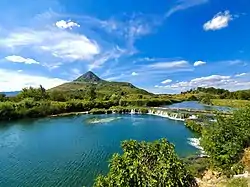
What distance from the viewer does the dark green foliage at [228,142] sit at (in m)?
21.5

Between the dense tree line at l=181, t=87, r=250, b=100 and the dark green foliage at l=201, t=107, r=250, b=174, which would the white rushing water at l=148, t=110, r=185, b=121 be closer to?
the dark green foliage at l=201, t=107, r=250, b=174

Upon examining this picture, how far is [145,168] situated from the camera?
14516 mm

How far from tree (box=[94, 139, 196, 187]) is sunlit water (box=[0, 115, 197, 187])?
1131 cm

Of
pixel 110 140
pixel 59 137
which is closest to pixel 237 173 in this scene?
pixel 110 140

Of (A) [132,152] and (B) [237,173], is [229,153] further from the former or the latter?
(A) [132,152]

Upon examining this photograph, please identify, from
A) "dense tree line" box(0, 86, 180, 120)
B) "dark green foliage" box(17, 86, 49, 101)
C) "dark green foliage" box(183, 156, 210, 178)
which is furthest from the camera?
"dark green foliage" box(17, 86, 49, 101)

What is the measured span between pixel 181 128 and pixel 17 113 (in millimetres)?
46947

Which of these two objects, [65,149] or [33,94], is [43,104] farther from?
[65,149]

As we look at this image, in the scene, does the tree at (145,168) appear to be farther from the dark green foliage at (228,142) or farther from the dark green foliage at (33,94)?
the dark green foliage at (33,94)

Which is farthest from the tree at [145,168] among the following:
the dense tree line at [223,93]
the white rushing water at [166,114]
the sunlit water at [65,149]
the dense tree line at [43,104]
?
the dense tree line at [223,93]

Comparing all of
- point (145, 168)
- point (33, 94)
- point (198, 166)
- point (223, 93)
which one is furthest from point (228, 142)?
point (223, 93)

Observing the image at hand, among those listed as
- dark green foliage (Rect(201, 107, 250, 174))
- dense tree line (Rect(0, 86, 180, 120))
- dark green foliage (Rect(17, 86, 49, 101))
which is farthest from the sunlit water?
dark green foliage (Rect(17, 86, 49, 101))

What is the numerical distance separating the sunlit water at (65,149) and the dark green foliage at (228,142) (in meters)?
9.06

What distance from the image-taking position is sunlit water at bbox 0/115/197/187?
87.0 ft
